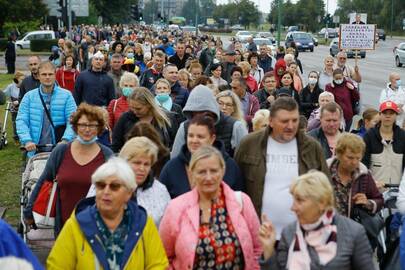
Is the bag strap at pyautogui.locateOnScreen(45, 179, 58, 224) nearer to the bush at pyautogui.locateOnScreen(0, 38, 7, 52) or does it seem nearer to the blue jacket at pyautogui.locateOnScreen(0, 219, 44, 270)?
the blue jacket at pyautogui.locateOnScreen(0, 219, 44, 270)

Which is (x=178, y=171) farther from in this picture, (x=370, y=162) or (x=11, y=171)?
(x=11, y=171)

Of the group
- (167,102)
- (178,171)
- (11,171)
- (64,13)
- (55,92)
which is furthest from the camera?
(64,13)

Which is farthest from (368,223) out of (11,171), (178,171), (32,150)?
(11,171)

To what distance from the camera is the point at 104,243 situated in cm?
431

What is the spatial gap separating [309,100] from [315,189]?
846 cm

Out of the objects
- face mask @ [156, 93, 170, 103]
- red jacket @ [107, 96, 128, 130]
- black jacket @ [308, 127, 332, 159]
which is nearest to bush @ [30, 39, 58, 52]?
red jacket @ [107, 96, 128, 130]

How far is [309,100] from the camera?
1265 centimetres

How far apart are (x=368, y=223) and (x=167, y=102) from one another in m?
4.31

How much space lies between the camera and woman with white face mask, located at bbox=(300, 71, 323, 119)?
1255 cm

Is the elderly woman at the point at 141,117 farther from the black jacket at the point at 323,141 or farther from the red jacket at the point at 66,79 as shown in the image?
the red jacket at the point at 66,79

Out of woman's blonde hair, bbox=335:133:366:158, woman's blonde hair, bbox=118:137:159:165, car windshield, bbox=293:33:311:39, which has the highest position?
woman's blonde hair, bbox=118:137:159:165

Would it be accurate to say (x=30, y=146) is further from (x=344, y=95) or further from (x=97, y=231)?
(x=344, y=95)

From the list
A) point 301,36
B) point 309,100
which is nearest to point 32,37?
point 301,36

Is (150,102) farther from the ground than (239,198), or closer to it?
farther from the ground
